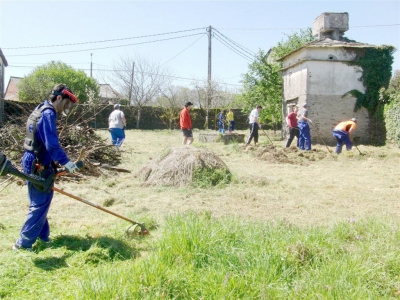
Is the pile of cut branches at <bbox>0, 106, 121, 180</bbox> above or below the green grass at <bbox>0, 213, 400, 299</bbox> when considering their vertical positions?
above

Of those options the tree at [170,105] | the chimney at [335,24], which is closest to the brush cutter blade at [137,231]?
the chimney at [335,24]

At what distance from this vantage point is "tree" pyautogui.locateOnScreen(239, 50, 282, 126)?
2456 cm

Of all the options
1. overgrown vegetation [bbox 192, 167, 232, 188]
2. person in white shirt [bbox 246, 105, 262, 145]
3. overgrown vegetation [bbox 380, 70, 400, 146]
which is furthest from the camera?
overgrown vegetation [bbox 380, 70, 400, 146]

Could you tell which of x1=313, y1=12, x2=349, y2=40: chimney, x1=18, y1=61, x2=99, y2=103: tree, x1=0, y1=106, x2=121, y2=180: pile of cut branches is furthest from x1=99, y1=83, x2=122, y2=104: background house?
x1=0, y1=106, x2=121, y2=180: pile of cut branches

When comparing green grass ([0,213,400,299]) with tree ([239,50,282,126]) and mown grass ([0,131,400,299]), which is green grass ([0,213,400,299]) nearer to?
mown grass ([0,131,400,299])

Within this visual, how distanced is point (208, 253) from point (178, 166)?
13.9ft

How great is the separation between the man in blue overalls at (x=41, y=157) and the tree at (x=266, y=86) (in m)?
21.0

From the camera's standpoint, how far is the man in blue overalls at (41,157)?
13.1ft

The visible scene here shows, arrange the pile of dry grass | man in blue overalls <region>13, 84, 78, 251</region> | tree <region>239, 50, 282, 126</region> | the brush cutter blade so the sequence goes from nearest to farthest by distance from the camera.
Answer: man in blue overalls <region>13, 84, 78, 251</region> < the brush cutter blade < the pile of dry grass < tree <region>239, 50, 282, 126</region>

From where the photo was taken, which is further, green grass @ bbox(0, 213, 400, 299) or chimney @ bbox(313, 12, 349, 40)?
chimney @ bbox(313, 12, 349, 40)

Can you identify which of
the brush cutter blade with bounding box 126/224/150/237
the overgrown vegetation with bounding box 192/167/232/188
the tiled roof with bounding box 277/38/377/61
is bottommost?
the brush cutter blade with bounding box 126/224/150/237

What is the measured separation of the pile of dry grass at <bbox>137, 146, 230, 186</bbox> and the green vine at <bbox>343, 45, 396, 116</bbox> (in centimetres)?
1290

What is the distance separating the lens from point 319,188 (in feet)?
25.5

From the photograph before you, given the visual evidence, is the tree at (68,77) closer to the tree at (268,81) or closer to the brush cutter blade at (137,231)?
the tree at (268,81)
